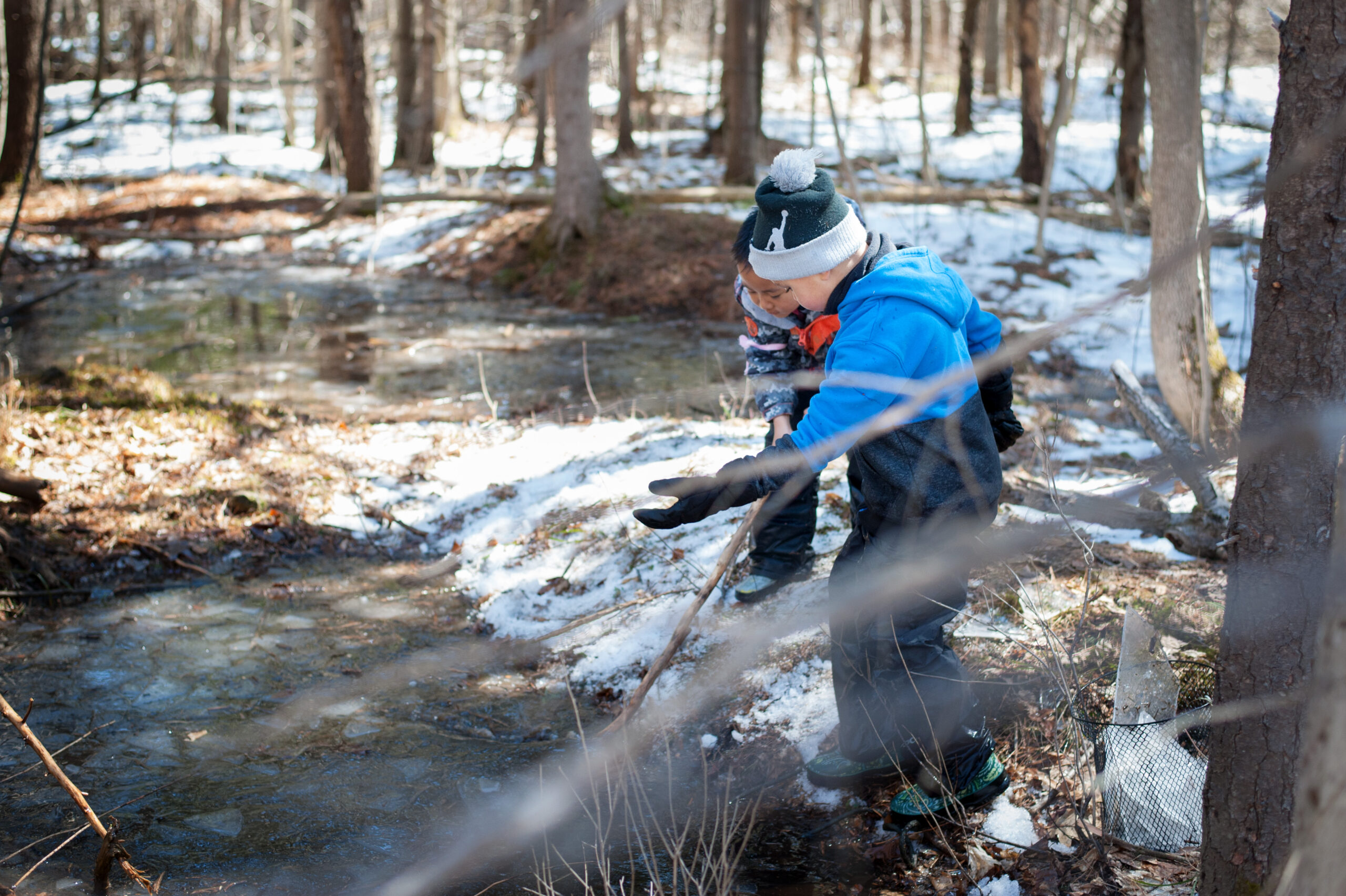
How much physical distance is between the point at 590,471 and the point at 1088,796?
3.47m

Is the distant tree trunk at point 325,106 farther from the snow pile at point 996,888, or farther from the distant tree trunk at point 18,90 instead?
the snow pile at point 996,888

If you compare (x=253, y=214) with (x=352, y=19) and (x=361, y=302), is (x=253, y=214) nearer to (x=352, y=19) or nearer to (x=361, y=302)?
(x=352, y=19)

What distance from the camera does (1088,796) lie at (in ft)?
8.66

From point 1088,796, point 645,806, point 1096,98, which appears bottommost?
point 645,806

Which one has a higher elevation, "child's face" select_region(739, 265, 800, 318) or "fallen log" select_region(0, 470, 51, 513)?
"child's face" select_region(739, 265, 800, 318)

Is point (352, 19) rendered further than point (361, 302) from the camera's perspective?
Yes

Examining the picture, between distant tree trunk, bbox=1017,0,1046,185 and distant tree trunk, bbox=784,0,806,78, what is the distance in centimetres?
1458

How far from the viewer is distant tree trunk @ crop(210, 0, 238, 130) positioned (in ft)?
84.5

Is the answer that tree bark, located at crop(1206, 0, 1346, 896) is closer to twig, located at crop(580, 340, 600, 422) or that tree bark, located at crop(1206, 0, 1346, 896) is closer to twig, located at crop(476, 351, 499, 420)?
twig, located at crop(580, 340, 600, 422)

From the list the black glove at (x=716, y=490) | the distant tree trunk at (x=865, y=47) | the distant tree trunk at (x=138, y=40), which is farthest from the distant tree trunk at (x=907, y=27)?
the black glove at (x=716, y=490)

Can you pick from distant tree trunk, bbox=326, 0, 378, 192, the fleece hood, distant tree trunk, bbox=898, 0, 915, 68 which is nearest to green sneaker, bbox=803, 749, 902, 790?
the fleece hood

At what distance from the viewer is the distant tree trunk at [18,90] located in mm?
15828

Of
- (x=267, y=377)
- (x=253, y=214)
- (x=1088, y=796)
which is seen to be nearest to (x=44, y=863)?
(x=1088, y=796)

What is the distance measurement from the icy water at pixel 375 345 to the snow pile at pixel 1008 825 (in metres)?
3.78
